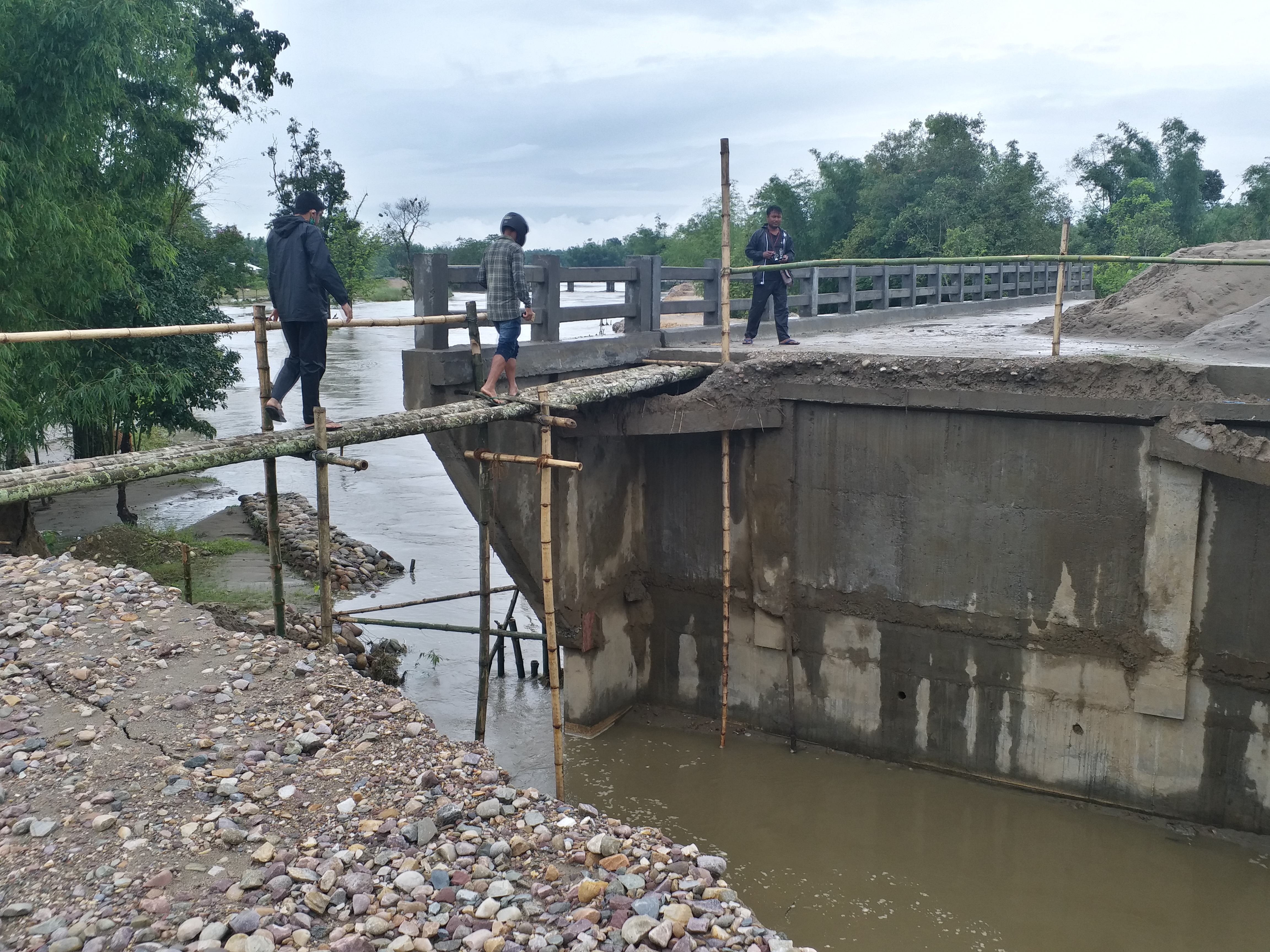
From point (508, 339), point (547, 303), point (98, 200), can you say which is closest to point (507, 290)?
point (508, 339)

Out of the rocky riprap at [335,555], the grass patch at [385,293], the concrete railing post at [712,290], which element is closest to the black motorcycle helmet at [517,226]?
the concrete railing post at [712,290]

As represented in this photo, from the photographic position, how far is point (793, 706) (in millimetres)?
10367

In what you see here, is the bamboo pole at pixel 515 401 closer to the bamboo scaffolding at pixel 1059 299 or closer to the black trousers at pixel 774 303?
the bamboo scaffolding at pixel 1059 299

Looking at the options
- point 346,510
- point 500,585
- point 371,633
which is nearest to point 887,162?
point 346,510

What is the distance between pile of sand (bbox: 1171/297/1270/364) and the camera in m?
10.3

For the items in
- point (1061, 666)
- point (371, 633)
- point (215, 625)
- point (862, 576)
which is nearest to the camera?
point (215, 625)

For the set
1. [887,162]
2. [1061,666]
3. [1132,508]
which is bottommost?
[1061,666]

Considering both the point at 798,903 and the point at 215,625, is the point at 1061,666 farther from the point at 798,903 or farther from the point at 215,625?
the point at 215,625

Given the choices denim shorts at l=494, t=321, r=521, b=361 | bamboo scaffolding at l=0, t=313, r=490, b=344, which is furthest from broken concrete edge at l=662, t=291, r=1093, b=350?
bamboo scaffolding at l=0, t=313, r=490, b=344

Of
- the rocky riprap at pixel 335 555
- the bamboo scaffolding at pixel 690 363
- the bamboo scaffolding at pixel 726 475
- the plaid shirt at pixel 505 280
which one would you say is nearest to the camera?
the plaid shirt at pixel 505 280

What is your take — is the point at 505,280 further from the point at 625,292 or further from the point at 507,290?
the point at 625,292

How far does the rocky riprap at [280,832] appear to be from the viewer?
16.5 ft

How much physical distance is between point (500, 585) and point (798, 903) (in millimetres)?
9773

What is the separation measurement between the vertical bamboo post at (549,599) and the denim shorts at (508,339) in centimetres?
67
